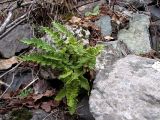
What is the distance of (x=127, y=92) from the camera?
439 centimetres

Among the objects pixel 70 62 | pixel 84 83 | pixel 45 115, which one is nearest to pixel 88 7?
pixel 70 62

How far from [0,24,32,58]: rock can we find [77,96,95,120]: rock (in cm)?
169

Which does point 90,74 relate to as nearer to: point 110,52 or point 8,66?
point 110,52

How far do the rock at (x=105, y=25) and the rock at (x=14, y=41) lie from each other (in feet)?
4.05

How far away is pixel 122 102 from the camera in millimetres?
4297

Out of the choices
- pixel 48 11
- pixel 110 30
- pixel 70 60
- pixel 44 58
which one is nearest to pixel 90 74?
pixel 70 60

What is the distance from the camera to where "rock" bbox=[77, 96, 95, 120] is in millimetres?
4723

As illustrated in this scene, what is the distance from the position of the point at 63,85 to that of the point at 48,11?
1.66m

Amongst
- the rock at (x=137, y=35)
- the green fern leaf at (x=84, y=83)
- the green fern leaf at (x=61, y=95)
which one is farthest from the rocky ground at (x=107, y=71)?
the green fern leaf at (x=61, y=95)

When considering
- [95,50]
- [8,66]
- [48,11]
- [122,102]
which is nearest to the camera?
[122,102]

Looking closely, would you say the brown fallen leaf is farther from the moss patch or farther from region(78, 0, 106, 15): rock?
region(78, 0, 106, 15): rock

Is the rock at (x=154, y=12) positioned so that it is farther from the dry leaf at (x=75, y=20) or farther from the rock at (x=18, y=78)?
the rock at (x=18, y=78)

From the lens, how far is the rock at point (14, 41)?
6.02 metres

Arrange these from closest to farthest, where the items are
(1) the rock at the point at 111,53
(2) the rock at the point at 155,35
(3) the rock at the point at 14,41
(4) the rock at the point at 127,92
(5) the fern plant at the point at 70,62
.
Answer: (4) the rock at the point at 127,92 < (5) the fern plant at the point at 70,62 < (1) the rock at the point at 111,53 < (2) the rock at the point at 155,35 < (3) the rock at the point at 14,41
